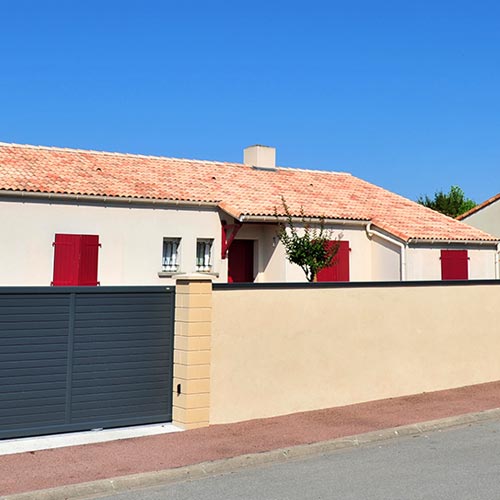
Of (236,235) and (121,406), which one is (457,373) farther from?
(236,235)

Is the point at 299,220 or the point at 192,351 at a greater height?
the point at 299,220

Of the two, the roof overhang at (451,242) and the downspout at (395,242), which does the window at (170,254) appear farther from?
the roof overhang at (451,242)

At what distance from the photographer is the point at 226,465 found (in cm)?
699

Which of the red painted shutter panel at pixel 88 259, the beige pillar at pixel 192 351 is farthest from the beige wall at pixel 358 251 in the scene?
the beige pillar at pixel 192 351

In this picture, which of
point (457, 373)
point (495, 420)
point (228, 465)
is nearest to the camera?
point (228, 465)

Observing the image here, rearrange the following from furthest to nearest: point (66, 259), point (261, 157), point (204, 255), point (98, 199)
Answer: point (261, 157)
point (204, 255)
point (98, 199)
point (66, 259)

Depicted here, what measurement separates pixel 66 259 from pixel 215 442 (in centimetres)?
1063

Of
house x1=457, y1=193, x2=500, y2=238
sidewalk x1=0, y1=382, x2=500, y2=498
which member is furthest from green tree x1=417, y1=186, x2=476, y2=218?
sidewalk x1=0, y1=382, x2=500, y2=498

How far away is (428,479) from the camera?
6.43 metres

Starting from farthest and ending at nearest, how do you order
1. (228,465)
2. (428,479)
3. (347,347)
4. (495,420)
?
(347,347) → (495,420) → (228,465) → (428,479)

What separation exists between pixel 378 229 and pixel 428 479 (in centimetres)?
1537

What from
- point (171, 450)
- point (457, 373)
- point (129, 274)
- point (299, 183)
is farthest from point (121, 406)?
point (299, 183)

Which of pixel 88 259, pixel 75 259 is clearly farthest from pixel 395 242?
pixel 75 259

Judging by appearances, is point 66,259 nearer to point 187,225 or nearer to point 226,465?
point 187,225
